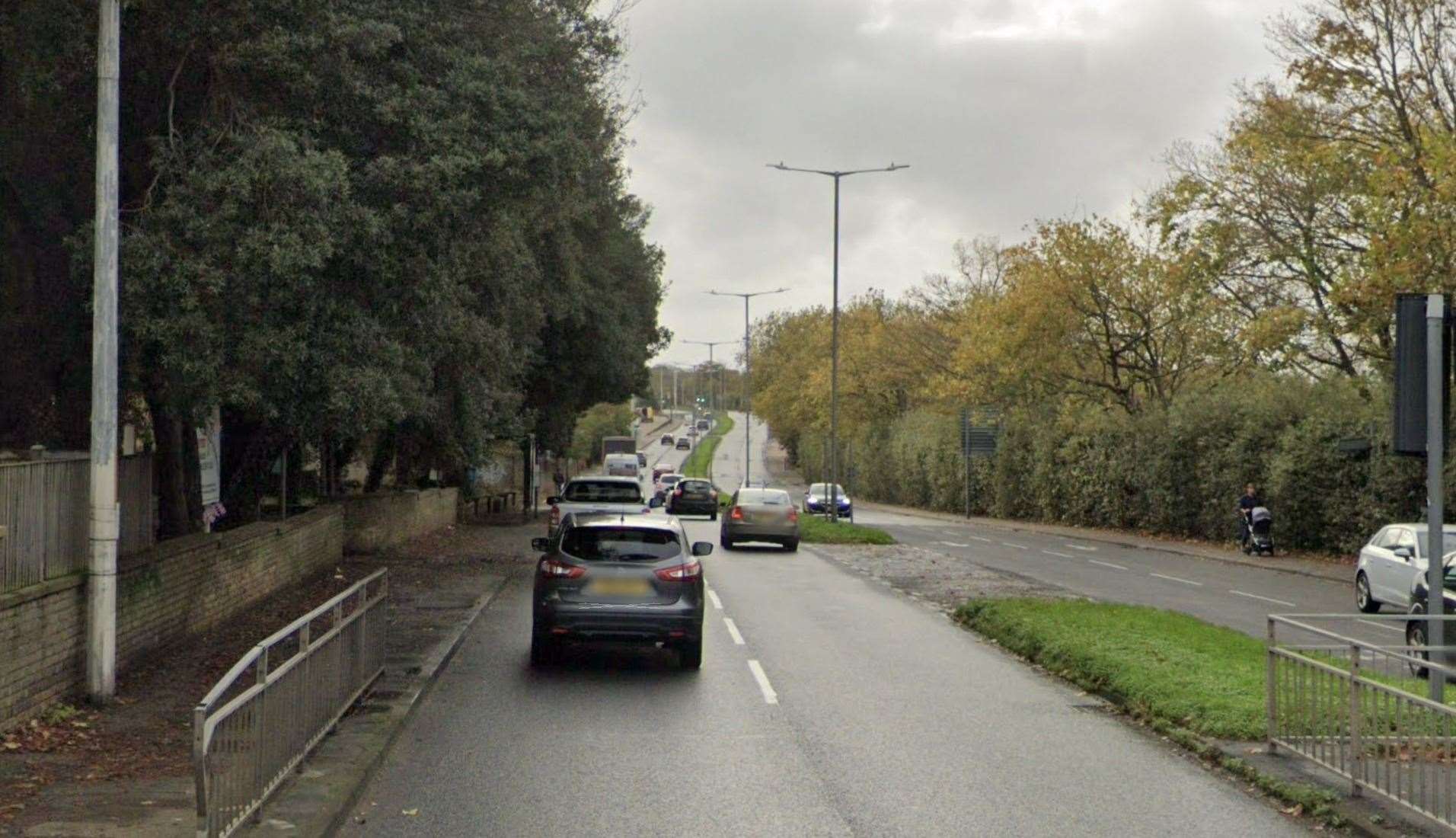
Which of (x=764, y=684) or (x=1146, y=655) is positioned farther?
(x=1146, y=655)

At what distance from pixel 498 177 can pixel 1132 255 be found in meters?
37.4

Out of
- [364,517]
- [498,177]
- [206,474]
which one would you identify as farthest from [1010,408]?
[498,177]

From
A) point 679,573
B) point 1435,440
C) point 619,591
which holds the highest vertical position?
point 1435,440

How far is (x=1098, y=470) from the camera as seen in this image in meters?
51.4

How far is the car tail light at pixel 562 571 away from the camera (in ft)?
47.6

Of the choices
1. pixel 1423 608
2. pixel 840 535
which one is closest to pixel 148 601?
pixel 1423 608

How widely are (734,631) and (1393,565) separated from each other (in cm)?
1030

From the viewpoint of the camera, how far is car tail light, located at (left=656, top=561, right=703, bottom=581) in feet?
47.9

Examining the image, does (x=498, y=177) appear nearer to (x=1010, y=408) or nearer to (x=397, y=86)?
(x=397, y=86)

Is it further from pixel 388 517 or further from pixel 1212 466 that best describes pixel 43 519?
pixel 1212 466

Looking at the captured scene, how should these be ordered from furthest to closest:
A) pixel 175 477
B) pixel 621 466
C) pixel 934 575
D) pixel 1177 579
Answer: pixel 621 466, pixel 1177 579, pixel 934 575, pixel 175 477

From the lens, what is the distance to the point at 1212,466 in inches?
1631

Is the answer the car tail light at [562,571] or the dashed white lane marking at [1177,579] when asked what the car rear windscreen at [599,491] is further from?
the car tail light at [562,571]

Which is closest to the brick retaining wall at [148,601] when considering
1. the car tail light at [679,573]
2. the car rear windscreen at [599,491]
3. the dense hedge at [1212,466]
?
the car tail light at [679,573]
